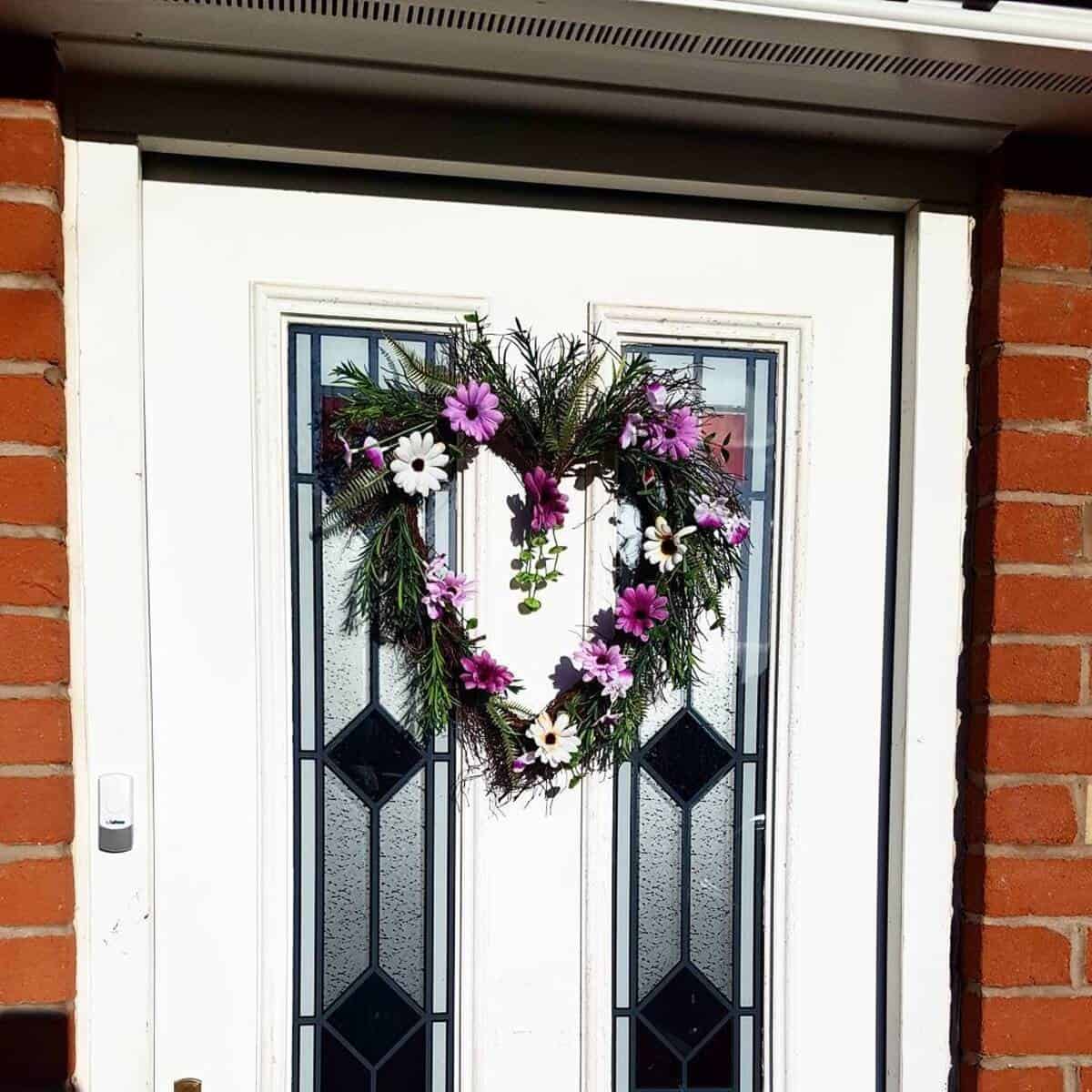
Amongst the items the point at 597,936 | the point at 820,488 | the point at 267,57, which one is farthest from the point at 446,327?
the point at 597,936

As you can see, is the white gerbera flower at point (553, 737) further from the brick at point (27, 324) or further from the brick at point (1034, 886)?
the brick at point (27, 324)

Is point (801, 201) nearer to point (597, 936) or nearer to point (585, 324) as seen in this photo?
point (585, 324)

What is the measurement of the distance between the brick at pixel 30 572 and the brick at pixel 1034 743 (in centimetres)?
138

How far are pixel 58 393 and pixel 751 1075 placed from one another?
5.00 ft

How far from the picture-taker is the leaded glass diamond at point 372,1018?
4.85 feet

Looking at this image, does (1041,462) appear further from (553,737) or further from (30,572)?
(30,572)

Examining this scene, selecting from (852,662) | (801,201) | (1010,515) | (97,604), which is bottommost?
(852,662)

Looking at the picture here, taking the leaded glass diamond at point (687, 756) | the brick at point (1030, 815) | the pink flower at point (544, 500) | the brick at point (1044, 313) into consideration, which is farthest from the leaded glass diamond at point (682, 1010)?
the brick at point (1044, 313)

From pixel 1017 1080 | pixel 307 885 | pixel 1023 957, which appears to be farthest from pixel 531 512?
pixel 1017 1080

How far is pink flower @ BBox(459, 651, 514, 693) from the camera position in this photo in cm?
142

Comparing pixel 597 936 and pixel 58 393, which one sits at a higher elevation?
pixel 58 393

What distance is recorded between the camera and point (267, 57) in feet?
4.15

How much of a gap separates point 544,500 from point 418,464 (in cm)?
20

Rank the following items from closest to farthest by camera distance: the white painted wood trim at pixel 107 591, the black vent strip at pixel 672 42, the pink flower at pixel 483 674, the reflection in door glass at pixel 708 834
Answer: the black vent strip at pixel 672 42 < the white painted wood trim at pixel 107 591 < the pink flower at pixel 483 674 < the reflection in door glass at pixel 708 834
